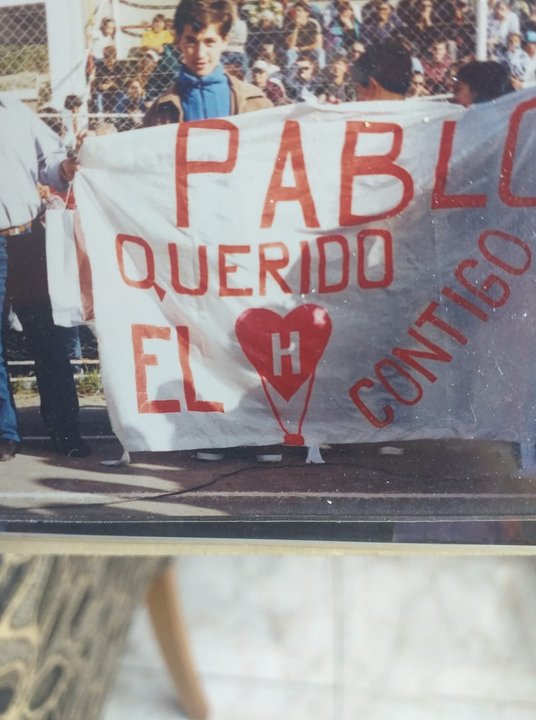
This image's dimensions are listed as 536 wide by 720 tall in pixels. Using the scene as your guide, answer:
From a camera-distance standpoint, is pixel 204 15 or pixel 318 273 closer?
pixel 204 15

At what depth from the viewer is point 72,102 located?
106 cm

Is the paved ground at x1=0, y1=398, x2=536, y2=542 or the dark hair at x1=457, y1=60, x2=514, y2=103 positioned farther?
the paved ground at x1=0, y1=398, x2=536, y2=542

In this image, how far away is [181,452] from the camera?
3.98 ft

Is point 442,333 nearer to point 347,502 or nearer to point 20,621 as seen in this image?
point 347,502

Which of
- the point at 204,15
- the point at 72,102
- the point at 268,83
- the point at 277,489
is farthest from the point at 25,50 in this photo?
the point at 277,489

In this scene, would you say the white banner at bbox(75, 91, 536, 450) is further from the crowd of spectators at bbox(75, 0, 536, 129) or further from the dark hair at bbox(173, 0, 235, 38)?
the dark hair at bbox(173, 0, 235, 38)

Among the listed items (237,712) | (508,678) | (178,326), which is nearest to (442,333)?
(178,326)

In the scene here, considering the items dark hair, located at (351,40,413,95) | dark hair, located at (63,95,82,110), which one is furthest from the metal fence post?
dark hair, located at (63,95,82,110)

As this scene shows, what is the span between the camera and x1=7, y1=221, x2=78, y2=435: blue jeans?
1.13 meters

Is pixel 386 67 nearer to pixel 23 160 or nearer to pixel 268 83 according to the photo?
pixel 268 83

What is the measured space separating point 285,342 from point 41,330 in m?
0.44

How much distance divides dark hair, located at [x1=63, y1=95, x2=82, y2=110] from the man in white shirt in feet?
0.17

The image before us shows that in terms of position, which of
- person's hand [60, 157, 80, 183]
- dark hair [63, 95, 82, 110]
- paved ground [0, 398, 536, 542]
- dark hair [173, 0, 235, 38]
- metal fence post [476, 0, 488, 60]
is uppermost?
dark hair [173, 0, 235, 38]

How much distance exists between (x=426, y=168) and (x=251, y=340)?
0.42 meters
